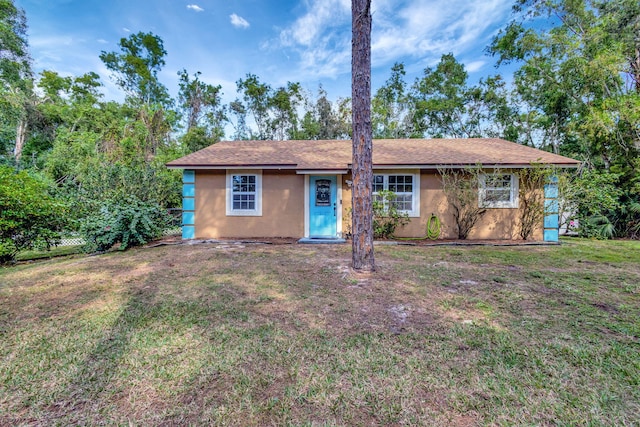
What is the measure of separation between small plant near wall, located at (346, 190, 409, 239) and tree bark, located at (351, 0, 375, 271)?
3887mm

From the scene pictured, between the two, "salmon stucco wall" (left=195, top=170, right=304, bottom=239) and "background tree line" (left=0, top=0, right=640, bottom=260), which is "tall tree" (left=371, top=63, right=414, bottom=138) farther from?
"salmon stucco wall" (left=195, top=170, right=304, bottom=239)

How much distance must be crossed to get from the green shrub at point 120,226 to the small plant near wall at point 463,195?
8.87 meters

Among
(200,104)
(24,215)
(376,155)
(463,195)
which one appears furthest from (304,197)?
(200,104)

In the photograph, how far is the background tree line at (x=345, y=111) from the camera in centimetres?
969

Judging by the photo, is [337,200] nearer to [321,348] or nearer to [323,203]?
[323,203]

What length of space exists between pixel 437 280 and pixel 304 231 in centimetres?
507

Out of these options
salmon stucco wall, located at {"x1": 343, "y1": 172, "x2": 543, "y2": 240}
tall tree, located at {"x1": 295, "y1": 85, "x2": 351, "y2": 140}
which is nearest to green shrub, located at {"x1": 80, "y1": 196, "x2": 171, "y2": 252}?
salmon stucco wall, located at {"x1": 343, "y1": 172, "x2": 543, "y2": 240}

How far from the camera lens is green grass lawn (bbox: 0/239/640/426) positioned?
5.90ft

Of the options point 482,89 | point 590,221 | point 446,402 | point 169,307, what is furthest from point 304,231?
point 482,89

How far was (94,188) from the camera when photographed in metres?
9.23

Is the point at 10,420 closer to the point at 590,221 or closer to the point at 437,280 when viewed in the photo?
the point at 437,280

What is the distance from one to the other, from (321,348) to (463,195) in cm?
742

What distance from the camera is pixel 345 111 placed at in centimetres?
2189


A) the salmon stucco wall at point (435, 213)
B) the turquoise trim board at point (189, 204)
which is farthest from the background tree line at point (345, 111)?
the salmon stucco wall at point (435, 213)
